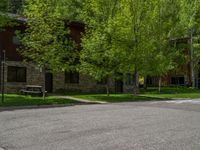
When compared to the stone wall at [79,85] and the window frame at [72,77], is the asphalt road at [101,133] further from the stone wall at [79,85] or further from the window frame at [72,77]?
the window frame at [72,77]

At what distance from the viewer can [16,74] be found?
38.8 metres

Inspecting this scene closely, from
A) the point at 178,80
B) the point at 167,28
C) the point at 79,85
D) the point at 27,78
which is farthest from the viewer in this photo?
the point at 178,80

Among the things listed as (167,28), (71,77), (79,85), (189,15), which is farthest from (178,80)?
(71,77)

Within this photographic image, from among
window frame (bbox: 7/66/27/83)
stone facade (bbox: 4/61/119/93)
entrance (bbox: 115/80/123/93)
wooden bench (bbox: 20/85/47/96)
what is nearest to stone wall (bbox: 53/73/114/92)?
stone facade (bbox: 4/61/119/93)

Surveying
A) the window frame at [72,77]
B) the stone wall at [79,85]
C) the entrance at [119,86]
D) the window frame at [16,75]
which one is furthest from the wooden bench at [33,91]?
the entrance at [119,86]

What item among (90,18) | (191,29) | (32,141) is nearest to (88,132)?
(32,141)

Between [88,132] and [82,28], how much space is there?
31.6 meters

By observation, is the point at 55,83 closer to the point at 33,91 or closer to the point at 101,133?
the point at 33,91

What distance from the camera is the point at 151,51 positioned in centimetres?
3653

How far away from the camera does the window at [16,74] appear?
3841 centimetres

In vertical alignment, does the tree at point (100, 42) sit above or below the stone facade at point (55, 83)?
above

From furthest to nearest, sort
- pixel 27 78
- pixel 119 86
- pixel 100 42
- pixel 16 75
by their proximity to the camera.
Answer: pixel 119 86
pixel 27 78
pixel 16 75
pixel 100 42

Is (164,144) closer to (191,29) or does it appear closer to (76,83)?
(76,83)

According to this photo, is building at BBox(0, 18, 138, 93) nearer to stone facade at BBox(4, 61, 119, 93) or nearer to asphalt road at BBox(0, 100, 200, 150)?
stone facade at BBox(4, 61, 119, 93)
